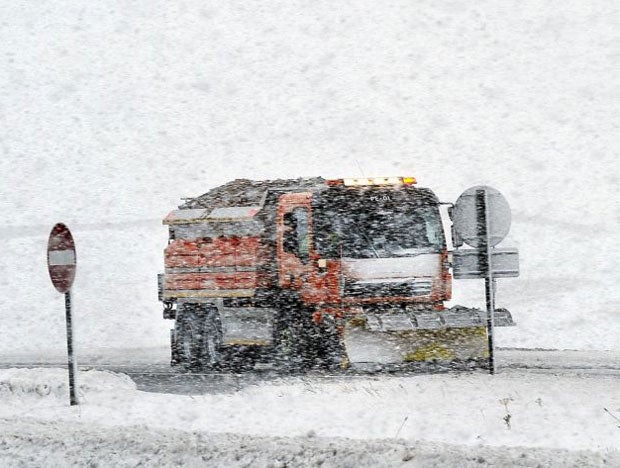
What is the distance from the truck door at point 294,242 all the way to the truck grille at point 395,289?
0.82 m

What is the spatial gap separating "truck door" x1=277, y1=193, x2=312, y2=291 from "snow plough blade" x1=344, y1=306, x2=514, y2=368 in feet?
4.85

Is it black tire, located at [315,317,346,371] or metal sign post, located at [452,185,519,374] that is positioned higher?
metal sign post, located at [452,185,519,374]

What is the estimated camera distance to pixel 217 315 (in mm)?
11992

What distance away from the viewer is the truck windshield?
11.4 m

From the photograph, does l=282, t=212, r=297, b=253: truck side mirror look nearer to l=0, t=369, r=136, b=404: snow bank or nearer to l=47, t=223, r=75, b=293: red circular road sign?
l=0, t=369, r=136, b=404: snow bank

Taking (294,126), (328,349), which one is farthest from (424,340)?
(294,126)

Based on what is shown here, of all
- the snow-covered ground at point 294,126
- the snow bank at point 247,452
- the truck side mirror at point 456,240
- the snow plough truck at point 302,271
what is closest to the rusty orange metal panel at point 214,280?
the snow plough truck at point 302,271

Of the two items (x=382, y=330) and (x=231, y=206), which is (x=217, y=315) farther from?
(x=382, y=330)

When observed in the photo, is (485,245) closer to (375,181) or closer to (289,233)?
(375,181)

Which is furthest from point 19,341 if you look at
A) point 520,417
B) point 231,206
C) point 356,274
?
point 520,417

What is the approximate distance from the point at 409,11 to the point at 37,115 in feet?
75.9

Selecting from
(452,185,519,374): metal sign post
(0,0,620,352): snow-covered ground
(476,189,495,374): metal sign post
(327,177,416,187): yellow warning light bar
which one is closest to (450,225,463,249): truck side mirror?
(452,185,519,374): metal sign post

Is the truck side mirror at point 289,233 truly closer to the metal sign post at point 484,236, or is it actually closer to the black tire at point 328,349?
the black tire at point 328,349

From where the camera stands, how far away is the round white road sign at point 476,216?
9.10 m
